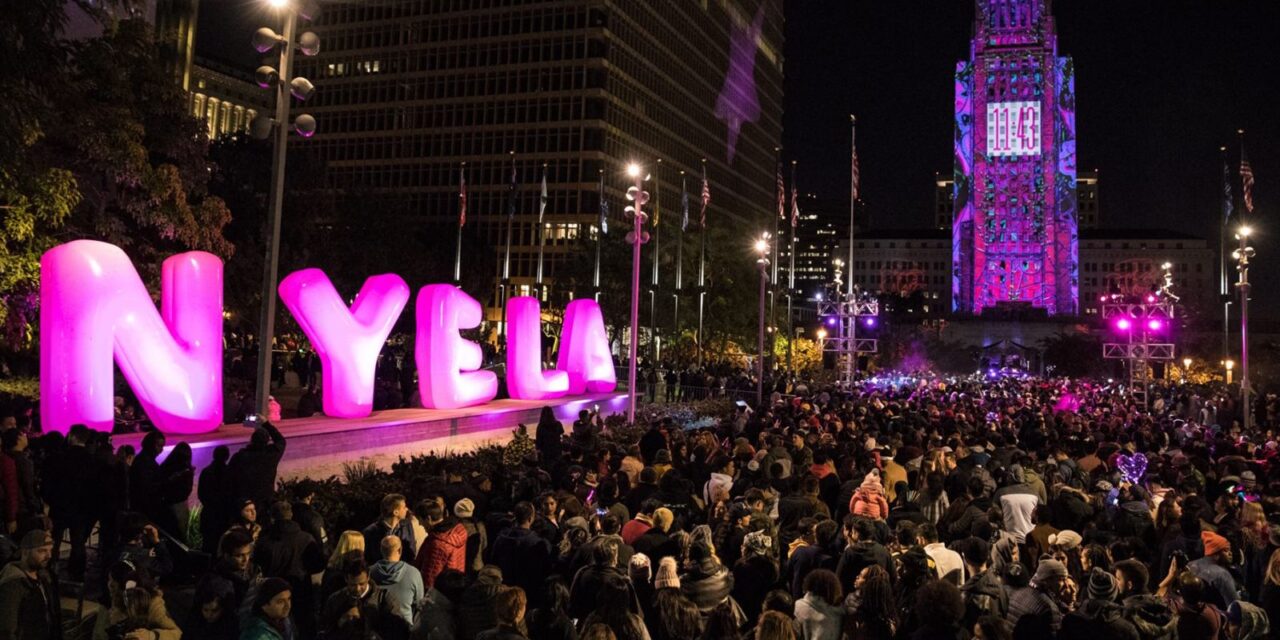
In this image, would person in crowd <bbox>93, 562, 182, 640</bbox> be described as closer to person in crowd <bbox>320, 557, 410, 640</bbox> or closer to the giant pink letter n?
person in crowd <bbox>320, 557, 410, 640</bbox>

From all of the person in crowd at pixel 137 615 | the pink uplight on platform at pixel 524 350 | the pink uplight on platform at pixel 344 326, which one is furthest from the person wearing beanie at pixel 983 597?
the pink uplight on platform at pixel 524 350

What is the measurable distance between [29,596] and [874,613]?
5321 mm

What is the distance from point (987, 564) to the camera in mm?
7582

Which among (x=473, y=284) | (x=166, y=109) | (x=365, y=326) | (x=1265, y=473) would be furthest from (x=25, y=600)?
(x=473, y=284)

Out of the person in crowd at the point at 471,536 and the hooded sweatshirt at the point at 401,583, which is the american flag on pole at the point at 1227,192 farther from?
the hooded sweatshirt at the point at 401,583

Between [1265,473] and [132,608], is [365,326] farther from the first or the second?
[1265,473]

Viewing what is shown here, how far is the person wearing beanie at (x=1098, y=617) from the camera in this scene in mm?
5430

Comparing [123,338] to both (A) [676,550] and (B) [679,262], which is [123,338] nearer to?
(A) [676,550]

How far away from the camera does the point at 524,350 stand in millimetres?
24875

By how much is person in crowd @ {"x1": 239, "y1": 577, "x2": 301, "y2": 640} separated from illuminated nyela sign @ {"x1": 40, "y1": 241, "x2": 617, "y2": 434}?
31.7ft

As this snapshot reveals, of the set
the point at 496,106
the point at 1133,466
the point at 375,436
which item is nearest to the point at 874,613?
the point at 1133,466

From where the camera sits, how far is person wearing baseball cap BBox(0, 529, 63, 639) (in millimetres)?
5723

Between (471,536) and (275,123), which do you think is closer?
(471,536)

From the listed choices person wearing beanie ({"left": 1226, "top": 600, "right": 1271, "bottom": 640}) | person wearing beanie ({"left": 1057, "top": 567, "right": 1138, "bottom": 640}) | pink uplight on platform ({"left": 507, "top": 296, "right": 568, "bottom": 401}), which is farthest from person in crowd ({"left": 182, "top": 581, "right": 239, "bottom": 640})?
pink uplight on platform ({"left": 507, "top": 296, "right": 568, "bottom": 401})
